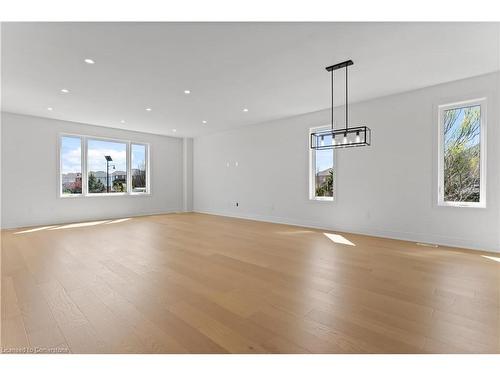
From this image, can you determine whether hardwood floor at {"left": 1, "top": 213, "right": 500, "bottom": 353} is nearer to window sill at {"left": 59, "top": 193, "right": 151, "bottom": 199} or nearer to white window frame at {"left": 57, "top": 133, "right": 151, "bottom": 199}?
window sill at {"left": 59, "top": 193, "right": 151, "bottom": 199}

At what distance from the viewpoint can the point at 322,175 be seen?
6.14 metres

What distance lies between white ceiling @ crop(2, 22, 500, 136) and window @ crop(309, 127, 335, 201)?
129cm

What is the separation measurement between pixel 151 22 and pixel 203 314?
2.95 metres

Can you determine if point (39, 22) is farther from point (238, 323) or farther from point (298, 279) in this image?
point (298, 279)

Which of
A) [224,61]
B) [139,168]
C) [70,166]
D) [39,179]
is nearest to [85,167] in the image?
[70,166]

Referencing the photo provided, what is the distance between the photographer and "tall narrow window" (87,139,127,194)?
736cm

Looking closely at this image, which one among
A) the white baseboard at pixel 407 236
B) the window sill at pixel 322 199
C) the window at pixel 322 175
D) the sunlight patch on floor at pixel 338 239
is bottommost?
the sunlight patch on floor at pixel 338 239

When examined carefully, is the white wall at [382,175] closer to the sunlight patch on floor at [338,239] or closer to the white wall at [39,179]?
the sunlight patch on floor at [338,239]

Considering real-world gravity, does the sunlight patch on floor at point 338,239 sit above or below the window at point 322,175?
below

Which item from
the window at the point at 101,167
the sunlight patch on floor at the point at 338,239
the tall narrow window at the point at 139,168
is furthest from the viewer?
the tall narrow window at the point at 139,168

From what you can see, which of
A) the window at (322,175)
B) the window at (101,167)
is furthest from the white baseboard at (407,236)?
the window at (101,167)

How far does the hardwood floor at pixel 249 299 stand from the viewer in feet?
5.32

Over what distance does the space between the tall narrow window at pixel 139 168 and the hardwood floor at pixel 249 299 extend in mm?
4323

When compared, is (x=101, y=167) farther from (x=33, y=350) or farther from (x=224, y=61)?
(x=33, y=350)
